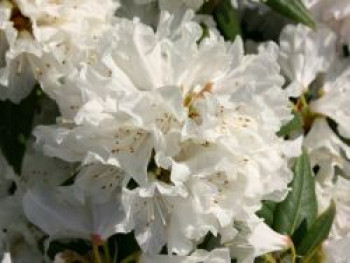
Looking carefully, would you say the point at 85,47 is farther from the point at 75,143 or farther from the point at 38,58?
the point at 75,143

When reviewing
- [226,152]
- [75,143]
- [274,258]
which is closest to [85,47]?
[75,143]

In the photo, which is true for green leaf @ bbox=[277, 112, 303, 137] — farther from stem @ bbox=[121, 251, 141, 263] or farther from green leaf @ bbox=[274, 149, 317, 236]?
stem @ bbox=[121, 251, 141, 263]

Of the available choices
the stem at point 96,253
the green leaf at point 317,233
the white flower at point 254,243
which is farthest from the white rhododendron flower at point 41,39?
the green leaf at point 317,233

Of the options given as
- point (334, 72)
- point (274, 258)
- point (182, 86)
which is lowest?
point (274, 258)

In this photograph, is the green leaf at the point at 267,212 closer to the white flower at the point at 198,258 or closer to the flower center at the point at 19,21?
the white flower at the point at 198,258

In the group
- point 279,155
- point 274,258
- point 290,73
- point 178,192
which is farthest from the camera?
point 290,73

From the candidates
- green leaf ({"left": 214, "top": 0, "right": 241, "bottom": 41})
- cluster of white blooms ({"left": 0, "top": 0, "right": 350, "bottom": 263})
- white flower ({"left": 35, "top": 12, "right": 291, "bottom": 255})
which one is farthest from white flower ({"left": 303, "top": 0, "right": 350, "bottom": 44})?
white flower ({"left": 35, "top": 12, "right": 291, "bottom": 255})
